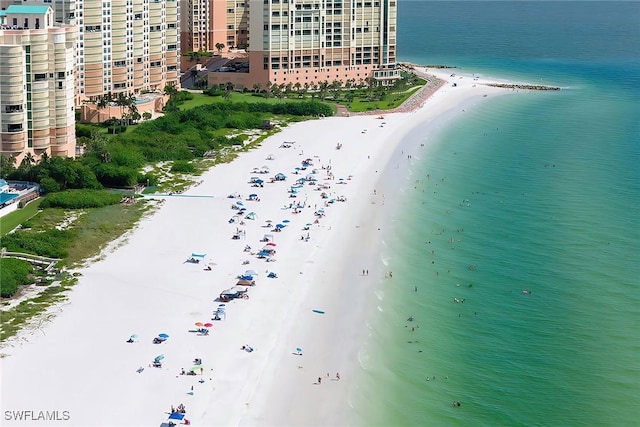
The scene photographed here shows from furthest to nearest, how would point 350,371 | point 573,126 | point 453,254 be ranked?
point 573,126, point 453,254, point 350,371

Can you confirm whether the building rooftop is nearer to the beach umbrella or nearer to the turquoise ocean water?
the turquoise ocean water

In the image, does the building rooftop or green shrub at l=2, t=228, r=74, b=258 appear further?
the building rooftop

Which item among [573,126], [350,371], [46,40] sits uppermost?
[46,40]

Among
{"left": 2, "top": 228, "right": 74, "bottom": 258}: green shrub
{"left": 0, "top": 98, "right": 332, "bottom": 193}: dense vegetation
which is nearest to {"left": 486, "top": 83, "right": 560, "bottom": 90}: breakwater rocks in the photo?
{"left": 0, "top": 98, "right": 332, "bottom": 193}: dense vegetation

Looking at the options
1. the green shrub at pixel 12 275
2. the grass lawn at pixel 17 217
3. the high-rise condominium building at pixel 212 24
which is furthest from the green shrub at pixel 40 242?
the high-rise condominium building at pixel 212 24

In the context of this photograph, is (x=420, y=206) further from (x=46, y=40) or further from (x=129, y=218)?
(x=46, y=40)

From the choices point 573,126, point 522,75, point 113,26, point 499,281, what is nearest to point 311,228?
point 499,281

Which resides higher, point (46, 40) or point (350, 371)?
point (46, 40)
